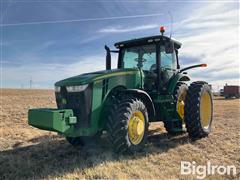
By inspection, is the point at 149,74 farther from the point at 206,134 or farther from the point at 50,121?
the point at 50,121

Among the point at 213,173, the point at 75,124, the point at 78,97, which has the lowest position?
the point at 213,173

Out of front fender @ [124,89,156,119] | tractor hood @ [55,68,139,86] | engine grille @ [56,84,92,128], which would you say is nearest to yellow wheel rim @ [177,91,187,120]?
front fender @ [124,89,156,119]

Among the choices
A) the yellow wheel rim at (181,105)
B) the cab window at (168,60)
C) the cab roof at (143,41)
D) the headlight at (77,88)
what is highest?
the cab roof at (143,41)

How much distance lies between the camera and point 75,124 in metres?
6.11

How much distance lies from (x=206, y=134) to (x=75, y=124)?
12.7 feet

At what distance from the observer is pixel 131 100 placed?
20.9 ft

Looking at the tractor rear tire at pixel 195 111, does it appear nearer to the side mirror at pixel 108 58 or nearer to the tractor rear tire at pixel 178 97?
the tractor rear tire at pixel 178 97

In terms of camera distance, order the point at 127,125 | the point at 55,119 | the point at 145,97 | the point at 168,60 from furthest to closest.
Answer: the point at 168,60 → the point at 145,97 → the point at 127,125 → the point at 55,119

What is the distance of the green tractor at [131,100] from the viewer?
603 centimetres

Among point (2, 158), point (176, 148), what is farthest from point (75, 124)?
point (176, 148)

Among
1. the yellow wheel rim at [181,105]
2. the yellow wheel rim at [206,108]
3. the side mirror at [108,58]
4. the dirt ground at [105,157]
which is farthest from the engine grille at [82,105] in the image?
the yellow wheel rim at [206,108]

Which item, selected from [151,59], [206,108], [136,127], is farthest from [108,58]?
[206,108]

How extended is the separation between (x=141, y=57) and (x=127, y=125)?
275cm

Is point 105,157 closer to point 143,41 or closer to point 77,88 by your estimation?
point 77,88
